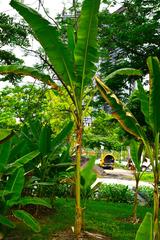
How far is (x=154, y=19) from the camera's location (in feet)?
31.4

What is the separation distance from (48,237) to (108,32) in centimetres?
658

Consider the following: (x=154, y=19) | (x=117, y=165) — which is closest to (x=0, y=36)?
(x=154, y=19)

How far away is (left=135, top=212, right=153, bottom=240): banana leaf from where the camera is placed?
2.16 metres

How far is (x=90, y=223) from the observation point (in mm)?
6457

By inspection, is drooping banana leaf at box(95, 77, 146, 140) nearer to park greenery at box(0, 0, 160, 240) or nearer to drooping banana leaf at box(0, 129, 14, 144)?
park greenery at box(0, 0, 160, 240)

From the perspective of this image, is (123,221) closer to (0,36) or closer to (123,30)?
(0,36)

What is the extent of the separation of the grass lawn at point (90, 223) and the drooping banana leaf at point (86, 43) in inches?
92.0

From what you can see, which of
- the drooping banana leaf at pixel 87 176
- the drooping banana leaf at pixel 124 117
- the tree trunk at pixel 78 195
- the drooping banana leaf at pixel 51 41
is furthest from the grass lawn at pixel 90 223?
the drooping banana leaf at pixel 51 41

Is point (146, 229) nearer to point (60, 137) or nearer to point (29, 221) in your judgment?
point (29, 221)

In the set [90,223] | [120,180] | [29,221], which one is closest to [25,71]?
[29,221]

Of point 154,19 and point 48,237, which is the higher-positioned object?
point 154,19

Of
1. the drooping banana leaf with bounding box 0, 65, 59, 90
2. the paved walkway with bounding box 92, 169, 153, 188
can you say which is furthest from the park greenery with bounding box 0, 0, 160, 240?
the paved walkway with bounding box 92, 169, 153, 188

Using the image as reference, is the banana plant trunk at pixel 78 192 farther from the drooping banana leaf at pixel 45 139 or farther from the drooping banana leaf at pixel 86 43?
the drooping banana leaf at pixel 45 139

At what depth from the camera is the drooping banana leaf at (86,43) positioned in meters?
4.64
